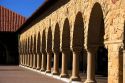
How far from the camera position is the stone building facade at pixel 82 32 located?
433 inches

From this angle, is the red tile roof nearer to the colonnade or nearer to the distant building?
the distant building

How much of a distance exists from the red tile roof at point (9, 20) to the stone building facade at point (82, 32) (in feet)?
50.6

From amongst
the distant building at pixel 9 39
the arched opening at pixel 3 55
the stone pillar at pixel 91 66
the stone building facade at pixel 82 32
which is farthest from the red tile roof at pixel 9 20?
the stone pillar at pixel 91 66

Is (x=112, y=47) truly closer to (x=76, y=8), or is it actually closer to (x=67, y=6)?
(x=76, y=8)

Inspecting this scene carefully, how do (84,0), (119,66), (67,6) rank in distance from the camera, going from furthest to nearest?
(67,6)
(84,0)
(119,66)

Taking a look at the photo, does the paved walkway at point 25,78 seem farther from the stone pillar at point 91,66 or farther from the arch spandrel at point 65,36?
the stone pillar at point 91,66

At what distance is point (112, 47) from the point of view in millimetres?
11273

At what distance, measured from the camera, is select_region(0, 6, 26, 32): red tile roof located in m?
47.9

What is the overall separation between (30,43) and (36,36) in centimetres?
374

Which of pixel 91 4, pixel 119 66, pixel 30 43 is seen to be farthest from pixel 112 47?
pixel 30 43

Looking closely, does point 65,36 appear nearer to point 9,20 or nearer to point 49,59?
point 49,59

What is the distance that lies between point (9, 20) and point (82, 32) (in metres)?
33.5

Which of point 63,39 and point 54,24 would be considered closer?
point 63,39

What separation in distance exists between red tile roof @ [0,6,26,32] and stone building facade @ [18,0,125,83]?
50.6ft
